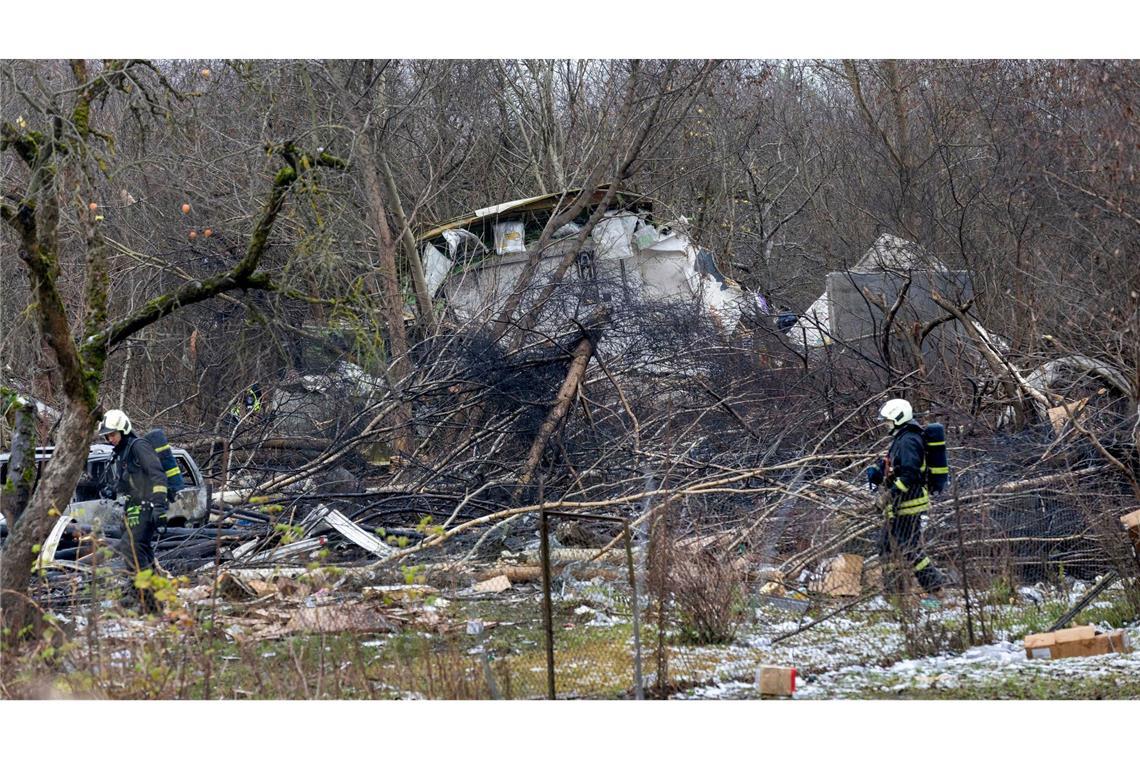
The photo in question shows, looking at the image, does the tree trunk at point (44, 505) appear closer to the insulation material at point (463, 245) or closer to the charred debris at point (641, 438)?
the charred debris at point (641, 438)

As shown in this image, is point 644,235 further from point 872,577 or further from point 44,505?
point 44,505

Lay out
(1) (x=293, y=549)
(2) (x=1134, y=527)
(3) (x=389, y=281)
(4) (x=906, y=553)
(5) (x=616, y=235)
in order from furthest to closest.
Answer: (5) (x=616, y=235)
(3) (x=389, y=281)
(1) (x=293, y=549)
(4) (x=906, y=553)
(2) (x=1134, y=527)

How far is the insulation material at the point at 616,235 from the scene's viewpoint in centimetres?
1583

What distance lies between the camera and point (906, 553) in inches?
313

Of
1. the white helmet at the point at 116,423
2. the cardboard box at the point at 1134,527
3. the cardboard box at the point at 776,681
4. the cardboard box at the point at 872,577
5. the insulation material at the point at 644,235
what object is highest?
the insulation material at the point at 644,235

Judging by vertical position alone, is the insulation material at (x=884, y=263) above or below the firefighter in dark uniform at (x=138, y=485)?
above

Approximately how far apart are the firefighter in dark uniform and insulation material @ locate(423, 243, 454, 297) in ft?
23.5

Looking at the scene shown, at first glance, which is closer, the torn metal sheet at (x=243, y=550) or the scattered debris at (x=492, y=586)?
the scattered debris at (x=492, y=586)

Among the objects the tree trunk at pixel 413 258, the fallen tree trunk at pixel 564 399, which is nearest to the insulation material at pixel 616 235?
the tree trunk at pixel 413 258

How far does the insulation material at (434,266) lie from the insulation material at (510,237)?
2.39ft

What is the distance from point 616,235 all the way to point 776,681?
10519mm

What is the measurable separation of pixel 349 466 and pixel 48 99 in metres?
5.88

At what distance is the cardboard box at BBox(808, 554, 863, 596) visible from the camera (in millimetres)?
8227

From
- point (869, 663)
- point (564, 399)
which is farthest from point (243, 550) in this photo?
point (869, 663)
